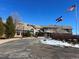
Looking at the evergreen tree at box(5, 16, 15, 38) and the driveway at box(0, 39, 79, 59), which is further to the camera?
the evergreen tree at box(5, 16, 15, 38)

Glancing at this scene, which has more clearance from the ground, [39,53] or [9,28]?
[9,28]

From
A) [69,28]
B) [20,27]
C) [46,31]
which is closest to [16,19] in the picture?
[20,27]

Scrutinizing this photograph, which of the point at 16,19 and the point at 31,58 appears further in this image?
the point at 16,19

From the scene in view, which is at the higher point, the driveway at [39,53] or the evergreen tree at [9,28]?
the evergreen tree at [9,28]

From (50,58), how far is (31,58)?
53.7 inches

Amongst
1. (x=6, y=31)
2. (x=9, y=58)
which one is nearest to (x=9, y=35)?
(x=6, y=31)

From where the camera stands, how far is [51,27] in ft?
369

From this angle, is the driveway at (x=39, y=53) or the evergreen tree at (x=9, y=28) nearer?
the driveway at (x=39, y=53)

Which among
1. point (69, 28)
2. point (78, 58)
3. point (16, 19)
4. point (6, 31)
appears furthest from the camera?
point (69, 28)

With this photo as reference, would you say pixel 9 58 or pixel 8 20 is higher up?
pixel 8 20

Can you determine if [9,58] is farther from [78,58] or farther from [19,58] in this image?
[78,58]

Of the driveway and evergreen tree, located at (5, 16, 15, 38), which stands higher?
evergreen tree, located at (5, 16, 15, 38)

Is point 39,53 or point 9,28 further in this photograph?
point 9,28

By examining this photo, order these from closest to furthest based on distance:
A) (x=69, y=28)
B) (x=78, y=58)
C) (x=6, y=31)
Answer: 1. (x=78, y=58)
2. (x=6, y=31)
3. (x=69, y=28)
